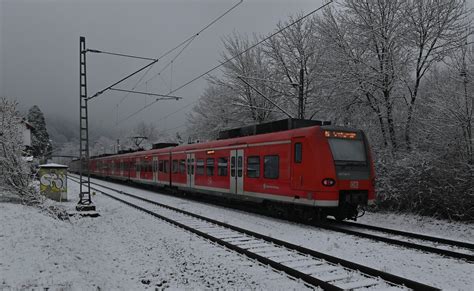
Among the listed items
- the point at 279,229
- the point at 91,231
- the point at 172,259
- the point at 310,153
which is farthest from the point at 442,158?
the point at 91,231

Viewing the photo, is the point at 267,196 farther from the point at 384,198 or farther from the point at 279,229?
the point at 384,198

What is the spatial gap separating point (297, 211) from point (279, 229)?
1390 millimetres

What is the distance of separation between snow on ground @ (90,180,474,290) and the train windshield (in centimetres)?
212

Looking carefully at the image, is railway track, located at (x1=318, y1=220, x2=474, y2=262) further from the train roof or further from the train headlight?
the train roof

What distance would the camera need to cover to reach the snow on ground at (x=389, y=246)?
6.21 meters

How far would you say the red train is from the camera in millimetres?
10641

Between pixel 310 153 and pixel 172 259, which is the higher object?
pixel 310 153

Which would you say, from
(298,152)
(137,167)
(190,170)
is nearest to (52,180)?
(190,170)

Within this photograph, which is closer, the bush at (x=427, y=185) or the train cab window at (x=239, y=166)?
the bush at (x=427, y=185)

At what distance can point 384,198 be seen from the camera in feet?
45.7

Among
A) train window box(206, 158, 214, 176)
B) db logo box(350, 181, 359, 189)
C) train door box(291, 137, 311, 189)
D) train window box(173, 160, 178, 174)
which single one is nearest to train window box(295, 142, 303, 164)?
train door box(291, 137, 311, 189)

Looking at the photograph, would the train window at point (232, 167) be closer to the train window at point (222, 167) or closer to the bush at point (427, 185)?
the train window at point (222, 167)

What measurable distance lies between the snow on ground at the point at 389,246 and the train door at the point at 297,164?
1.21 meters

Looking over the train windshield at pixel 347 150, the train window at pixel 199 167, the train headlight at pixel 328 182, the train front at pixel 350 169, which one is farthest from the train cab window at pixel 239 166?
the train headlight at pixel 328 182
